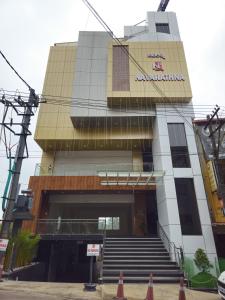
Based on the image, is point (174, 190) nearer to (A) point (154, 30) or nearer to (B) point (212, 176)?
(B) point (212, 176)

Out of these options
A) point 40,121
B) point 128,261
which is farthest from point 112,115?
point 128,261

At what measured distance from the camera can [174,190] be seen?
1386 centimetres

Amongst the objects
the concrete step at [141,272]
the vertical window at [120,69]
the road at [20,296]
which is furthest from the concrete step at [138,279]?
the vertical window at [120,69]

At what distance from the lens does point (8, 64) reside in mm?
9023

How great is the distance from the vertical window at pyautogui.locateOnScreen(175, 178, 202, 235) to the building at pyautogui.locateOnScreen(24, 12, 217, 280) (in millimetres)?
59

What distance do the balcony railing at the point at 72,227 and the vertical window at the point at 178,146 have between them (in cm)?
642

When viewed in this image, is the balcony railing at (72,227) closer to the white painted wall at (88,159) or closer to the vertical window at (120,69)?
the white painted wall at (88,159)

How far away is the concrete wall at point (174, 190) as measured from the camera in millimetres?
12211

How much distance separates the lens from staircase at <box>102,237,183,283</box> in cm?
1001

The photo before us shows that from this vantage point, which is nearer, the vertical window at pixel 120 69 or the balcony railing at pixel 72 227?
the balcony railing at pixel 72 227

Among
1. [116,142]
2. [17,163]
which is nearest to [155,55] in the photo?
[116,142]

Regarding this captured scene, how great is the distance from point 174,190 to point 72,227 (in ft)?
23.0

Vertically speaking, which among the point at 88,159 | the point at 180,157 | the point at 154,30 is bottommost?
the point at 180,157

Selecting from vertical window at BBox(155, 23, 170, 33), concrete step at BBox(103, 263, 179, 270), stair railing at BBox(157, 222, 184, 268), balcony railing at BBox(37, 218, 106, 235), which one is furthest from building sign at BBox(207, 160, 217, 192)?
vertical window at BBox(155, 23, 170, 33)
